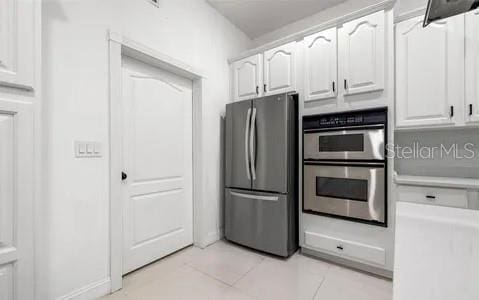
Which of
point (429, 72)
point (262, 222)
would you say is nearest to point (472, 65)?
point (429, 72)

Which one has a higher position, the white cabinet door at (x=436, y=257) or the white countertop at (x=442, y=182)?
the white cabinet door at (x=436, y=257)

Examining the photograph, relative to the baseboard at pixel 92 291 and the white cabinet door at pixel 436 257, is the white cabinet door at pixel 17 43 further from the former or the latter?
the white cabinet door at pixel 436 257

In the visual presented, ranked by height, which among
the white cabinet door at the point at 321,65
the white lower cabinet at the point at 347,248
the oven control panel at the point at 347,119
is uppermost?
the white cabinet door at the point at 321,65

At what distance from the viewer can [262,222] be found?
2.37 m

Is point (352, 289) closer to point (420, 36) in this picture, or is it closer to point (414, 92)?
point (414, 92)

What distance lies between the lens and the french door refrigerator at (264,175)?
225 cm

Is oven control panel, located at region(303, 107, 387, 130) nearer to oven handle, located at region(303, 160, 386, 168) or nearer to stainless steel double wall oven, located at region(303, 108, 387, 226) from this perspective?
stainless steel double wall oven, located at region(303, 108, 387, 226)

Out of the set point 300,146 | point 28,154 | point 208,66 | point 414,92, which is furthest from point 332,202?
point 28,154

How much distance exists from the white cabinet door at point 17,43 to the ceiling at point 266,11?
2.07 m

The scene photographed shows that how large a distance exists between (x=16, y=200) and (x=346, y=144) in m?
2.36

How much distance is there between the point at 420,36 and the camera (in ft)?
6.56

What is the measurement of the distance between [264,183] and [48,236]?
1815 mm

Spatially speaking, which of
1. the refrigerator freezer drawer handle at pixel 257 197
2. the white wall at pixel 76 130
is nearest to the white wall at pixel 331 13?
the white wall at pixel 76 130

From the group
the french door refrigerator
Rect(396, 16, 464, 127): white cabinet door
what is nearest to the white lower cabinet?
the french door refrigerator
